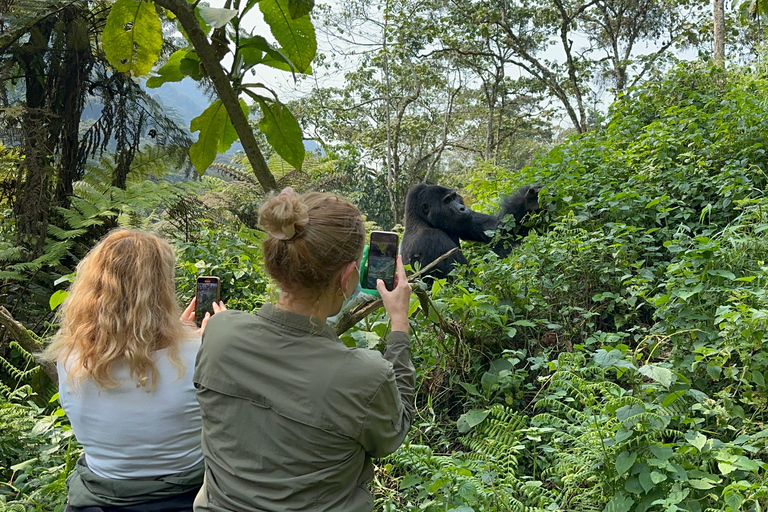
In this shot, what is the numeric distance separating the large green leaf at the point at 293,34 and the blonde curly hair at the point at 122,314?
2.24 feet

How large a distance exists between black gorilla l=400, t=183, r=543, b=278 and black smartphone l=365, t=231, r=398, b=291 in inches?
132

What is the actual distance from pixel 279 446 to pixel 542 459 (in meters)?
1.27

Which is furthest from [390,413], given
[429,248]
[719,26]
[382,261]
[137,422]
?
[719,26]

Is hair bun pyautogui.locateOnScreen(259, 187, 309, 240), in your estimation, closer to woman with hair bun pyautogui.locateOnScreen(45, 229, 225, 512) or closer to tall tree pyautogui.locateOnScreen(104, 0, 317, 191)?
tall tree pyautogui.locateOnScreen(104, 0, 317, 191)

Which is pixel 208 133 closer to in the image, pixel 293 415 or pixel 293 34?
pixel 293 34

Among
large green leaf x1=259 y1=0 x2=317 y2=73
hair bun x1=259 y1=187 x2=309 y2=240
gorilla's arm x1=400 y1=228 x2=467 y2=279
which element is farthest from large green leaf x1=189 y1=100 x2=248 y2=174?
gorilla's arm x1=400 y1=228 x2=467 y2=279

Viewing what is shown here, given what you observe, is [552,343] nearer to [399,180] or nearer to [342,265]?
[342,265]

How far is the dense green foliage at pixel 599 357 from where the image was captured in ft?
5.80

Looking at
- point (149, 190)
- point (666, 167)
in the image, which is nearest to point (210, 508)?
point (666, 167)

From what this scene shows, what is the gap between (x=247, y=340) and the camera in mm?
1321

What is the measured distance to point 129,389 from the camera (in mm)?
1603

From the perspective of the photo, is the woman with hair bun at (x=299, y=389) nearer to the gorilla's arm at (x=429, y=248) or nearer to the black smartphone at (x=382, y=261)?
the black smartphone at (x=382, y=261)

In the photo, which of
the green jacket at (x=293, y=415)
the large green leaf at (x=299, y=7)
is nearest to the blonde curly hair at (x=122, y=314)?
the green jacket at (x=293, y=415)

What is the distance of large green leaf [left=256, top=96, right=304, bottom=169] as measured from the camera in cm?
160
